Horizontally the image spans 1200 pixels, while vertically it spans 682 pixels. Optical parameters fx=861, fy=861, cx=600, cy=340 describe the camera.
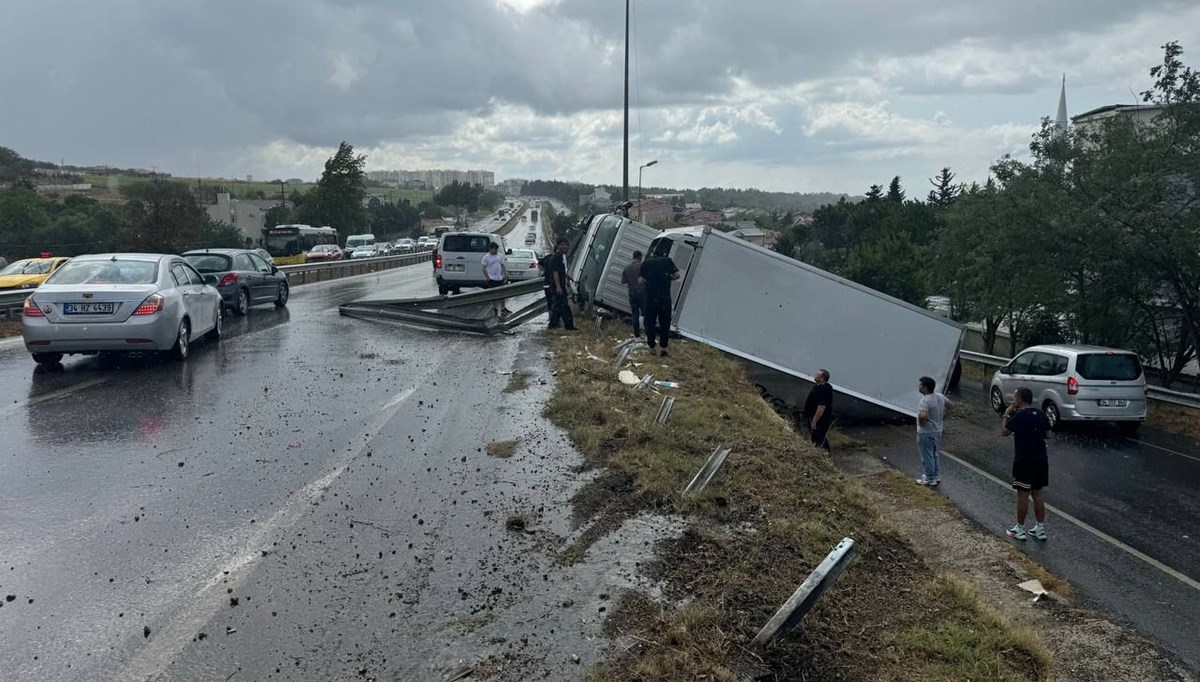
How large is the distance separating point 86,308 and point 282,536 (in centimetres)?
726

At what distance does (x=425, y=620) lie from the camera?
4535 millimetres

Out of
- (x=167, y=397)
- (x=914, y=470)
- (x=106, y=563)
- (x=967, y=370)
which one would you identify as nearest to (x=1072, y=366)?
(x=914, y=470)

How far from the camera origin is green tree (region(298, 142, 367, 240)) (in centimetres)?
9756

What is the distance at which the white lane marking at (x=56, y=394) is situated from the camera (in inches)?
368

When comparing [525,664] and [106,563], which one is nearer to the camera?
[525,664]

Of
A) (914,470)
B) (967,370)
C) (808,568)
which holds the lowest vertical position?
(967,370)

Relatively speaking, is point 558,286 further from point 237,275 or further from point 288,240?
point 288,240

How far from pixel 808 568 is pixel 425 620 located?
2.48 meters

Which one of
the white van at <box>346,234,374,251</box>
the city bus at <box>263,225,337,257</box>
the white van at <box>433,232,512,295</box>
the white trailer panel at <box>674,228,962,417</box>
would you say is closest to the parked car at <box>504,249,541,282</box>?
the white van at <box>433,232,512,295</box>

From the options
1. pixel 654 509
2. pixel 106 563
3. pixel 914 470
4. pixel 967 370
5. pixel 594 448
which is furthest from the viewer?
pixel 967 370

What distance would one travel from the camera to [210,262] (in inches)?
752

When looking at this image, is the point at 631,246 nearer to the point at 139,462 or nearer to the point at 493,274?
the point at 493,274

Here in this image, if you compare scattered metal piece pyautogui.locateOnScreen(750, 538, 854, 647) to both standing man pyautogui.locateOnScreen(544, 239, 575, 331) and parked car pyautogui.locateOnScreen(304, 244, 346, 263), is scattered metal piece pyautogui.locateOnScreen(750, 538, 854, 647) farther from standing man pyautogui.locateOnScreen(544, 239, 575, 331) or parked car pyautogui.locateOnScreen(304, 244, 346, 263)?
parked car pyautogui.locateOnScreen(304, 244, 346, 263)

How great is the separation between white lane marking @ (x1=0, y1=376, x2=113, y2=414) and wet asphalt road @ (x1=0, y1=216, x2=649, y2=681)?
69mm
